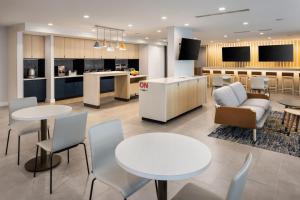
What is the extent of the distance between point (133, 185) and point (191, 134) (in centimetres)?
297

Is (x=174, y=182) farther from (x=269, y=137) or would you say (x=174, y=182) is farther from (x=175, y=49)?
(x=175, y=49)

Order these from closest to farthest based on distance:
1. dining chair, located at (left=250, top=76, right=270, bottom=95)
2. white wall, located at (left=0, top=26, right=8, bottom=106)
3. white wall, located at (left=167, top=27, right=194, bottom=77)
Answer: white wall, located at (left=167, top=27, right=194, bottom=77) < white wall, located at (left=0, top=26, right=8, bottom=106) < dining chair, located at (left=250, top=76, right=270, bottom=95)

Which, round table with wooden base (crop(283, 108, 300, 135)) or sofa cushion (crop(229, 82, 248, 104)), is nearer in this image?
round table with wooden base (crop(283, 108, 300, 135))

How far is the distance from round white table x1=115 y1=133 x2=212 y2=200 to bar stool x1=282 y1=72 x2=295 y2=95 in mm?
9683

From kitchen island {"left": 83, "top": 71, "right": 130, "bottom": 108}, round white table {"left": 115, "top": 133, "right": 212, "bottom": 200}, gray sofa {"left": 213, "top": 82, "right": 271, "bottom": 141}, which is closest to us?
round white table {"left": 115, "top": 133, "right": 212, "bottom": 200}

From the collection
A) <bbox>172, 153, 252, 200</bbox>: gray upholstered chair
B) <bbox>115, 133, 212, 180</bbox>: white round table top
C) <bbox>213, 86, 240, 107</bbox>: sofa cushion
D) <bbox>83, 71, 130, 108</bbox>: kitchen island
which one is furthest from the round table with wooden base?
<bbox>83, 71, 130, 108</bbox>: kitchen island

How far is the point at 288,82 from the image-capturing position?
10.6 meters

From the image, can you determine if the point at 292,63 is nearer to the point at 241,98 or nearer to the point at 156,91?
the point at 241,98

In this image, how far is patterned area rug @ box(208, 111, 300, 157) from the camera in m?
3.93

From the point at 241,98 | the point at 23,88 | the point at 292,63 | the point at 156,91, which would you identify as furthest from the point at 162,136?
the point at 292,63

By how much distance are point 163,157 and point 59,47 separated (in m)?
7.54

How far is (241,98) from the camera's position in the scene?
18.8 feet

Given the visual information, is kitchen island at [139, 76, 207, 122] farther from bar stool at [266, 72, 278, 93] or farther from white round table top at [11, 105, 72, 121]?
bar stool at [266, 72, 278, 93]

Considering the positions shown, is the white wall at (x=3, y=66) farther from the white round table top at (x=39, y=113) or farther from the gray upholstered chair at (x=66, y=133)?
the gray upholstered chair at (x=66, y=133)
